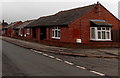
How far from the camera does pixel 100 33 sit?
2372 cm

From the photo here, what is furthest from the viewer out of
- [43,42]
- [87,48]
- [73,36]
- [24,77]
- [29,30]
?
[29,30]

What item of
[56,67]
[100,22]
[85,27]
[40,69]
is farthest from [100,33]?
[40,69]

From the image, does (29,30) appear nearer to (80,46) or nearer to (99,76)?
(80,46)

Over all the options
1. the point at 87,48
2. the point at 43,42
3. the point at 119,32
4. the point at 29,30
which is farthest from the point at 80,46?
the point at 29,30

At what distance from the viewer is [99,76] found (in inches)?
321

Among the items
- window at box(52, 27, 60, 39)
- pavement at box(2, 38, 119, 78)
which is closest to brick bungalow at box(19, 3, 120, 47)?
window at box(52, 27, 60, 39)

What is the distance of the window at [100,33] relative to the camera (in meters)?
23.5

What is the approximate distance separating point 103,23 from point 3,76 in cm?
1807

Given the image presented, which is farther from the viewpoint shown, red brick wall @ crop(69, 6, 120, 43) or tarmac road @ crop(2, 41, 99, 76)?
red brick wall @ crop(69, 6, 120, 43)

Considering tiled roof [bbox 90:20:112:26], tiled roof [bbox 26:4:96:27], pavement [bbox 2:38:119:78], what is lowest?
pavement [bbox 2:38:119:78]

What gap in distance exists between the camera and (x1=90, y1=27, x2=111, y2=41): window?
23516 millimetres

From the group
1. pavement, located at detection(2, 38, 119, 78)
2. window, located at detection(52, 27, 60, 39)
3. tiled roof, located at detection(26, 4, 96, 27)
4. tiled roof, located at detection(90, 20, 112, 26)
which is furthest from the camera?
window, located at detection(52, 27, 60, 39)

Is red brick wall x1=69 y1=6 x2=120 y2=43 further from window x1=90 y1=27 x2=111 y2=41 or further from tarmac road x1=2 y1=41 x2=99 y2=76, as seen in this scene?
tarmac road x1=2 y1=41 x2=99 y2=76

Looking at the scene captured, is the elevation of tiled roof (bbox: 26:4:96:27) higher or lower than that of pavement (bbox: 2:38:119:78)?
higher
